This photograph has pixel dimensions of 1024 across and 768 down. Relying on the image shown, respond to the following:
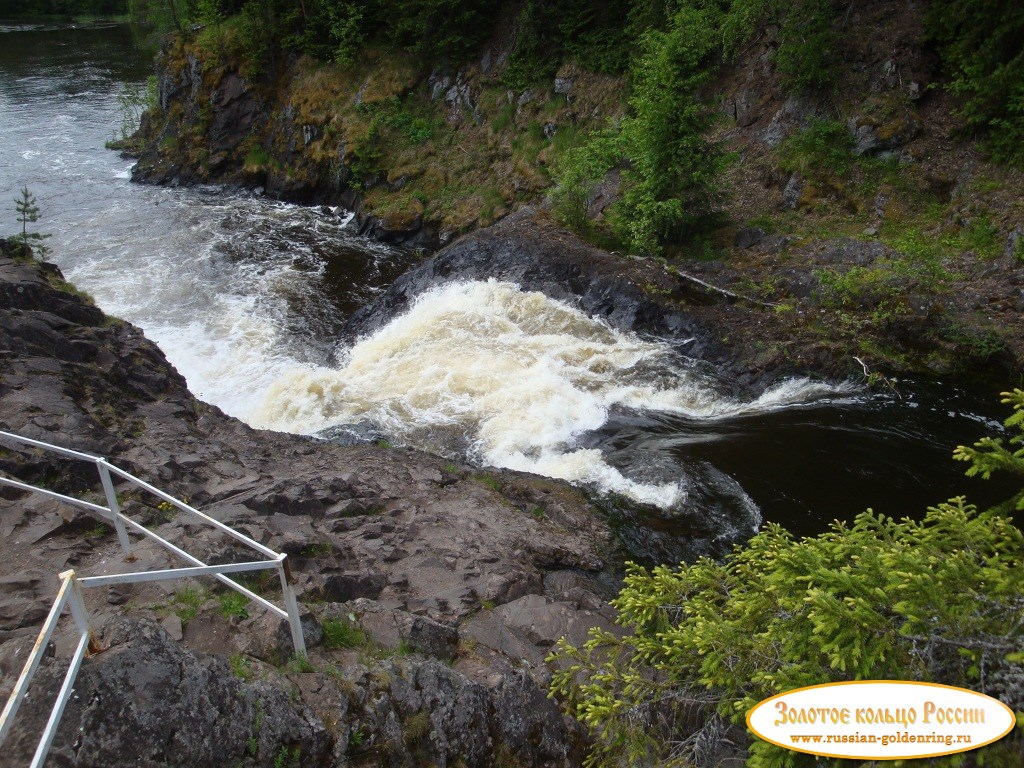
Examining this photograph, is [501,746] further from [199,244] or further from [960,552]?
[199,244]

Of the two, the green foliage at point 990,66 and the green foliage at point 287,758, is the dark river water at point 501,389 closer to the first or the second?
the green foliage at point 287,758

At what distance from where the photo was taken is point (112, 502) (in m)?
5.43

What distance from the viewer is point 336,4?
27.2 m

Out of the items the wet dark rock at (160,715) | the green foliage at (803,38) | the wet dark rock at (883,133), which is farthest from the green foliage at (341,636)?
the green foliage at (803,38)

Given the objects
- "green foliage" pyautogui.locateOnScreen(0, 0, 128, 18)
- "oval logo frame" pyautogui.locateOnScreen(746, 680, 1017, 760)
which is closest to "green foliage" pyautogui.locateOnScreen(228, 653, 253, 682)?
"oval logo frame" pyautogui.locateOnScreen(746, 680, 1017, 760)

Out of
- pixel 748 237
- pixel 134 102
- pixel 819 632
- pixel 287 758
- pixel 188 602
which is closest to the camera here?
pixel 819 632

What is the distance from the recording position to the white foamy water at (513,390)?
1176 cm

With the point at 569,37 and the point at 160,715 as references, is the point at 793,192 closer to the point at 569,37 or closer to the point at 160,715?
the point at 569,37

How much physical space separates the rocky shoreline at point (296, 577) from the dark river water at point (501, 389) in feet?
5.28

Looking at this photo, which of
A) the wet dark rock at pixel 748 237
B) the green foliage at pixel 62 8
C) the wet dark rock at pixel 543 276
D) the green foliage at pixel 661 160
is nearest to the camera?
the green foliage at pixel 661 160

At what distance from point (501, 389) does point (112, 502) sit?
27.4 feet

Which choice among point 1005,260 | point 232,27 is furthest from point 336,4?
point 1005,260

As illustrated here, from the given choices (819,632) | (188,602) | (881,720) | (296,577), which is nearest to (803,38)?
(819,632)

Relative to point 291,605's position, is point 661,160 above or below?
above
